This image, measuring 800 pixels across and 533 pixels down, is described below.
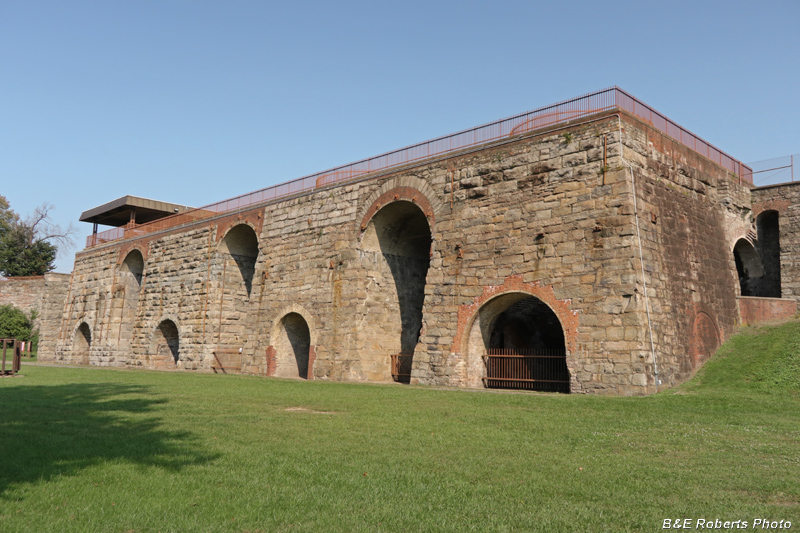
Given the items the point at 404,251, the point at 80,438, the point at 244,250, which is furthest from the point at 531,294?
the point at 244,250

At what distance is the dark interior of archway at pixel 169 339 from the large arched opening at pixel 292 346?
8.02 meters

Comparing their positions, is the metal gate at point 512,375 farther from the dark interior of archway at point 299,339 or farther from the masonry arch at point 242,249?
the masonry arch at point 242,249

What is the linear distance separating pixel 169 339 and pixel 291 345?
8782mm

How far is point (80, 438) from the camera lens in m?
6.86

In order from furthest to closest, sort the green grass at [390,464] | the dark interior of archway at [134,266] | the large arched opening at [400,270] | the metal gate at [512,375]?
the dark interior of archway at [134,266] < the large arched opening at [400,270] < the metal gate at [512,375] < the green grass at [390,464]

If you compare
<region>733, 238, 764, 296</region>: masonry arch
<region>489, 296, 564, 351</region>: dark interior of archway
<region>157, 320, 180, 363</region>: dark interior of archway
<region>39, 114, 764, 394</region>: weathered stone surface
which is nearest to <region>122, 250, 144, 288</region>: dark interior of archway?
<region>157, 320, 180, 363</region>: dark interior of archway

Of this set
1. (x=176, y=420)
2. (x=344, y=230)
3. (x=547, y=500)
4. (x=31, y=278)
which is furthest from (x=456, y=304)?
(x=31, y=278)

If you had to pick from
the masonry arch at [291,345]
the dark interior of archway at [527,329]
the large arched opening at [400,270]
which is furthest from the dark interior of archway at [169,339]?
the dark interior of archway at [527,329]

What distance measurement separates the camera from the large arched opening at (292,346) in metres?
20.8

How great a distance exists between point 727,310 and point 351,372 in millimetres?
10403

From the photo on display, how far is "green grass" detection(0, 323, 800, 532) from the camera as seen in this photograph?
14.0ft

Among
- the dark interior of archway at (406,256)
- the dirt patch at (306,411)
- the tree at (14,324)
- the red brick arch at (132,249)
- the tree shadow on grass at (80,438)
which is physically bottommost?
the tree shadow on grass at (80,438)

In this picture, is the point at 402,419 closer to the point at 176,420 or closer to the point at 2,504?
the point at 176,420

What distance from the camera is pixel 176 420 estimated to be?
8367 millimetres
